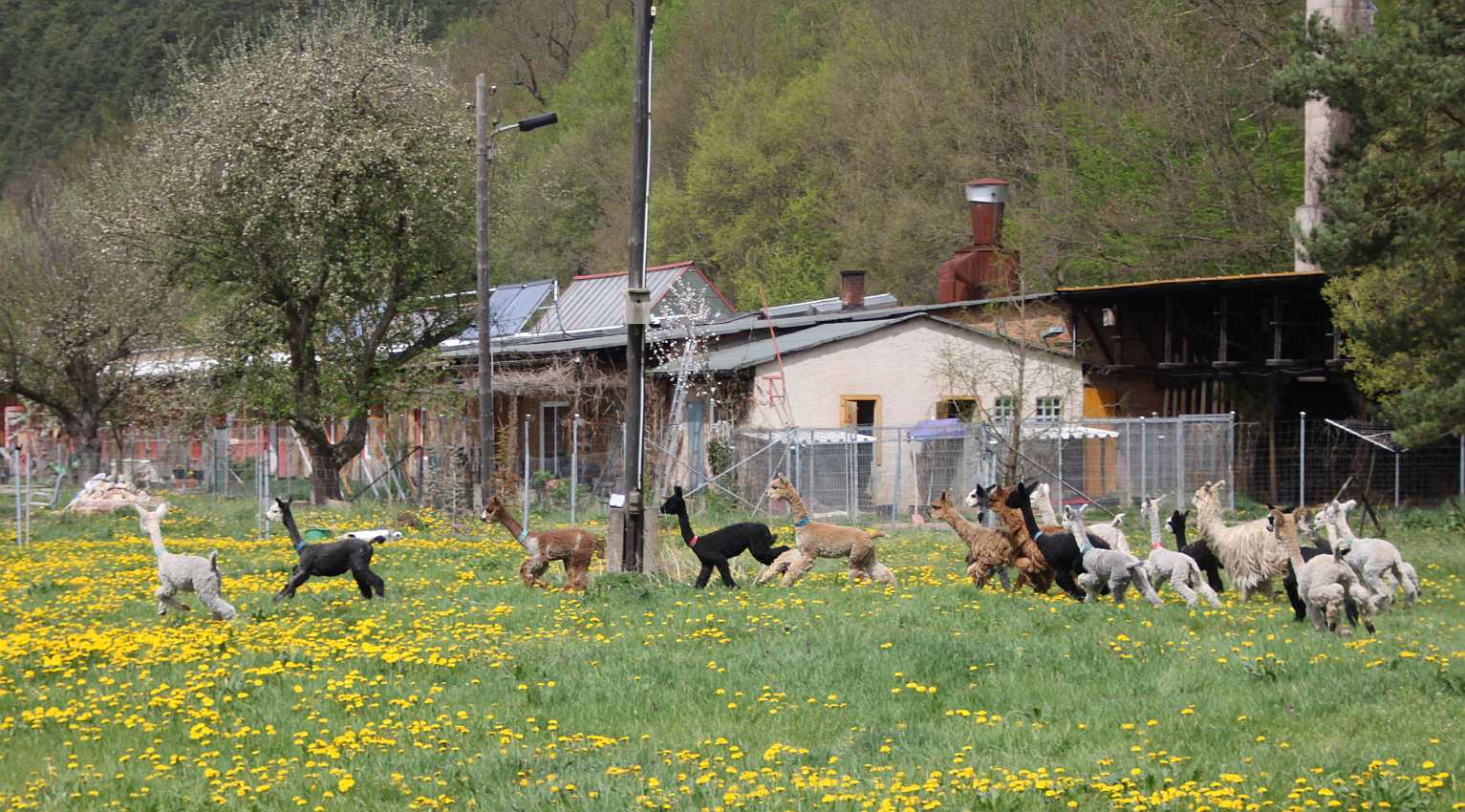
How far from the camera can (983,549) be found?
54.5 ft

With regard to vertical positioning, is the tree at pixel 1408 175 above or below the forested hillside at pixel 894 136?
below

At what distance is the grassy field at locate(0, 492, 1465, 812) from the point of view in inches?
329

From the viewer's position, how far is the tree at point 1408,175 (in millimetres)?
20562

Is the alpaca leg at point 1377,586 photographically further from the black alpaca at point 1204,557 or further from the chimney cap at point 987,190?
→ the chimney cap at point 987,190

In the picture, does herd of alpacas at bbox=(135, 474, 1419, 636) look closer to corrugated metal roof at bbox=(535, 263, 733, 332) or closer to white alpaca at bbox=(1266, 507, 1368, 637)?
white alpaca at bbox=(1266, 507, 1368, 637)

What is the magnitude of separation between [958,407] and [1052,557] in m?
18.5

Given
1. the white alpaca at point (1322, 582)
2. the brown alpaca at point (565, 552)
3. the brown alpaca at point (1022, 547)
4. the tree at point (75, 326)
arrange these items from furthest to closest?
the tree at point (75, 326), the brown alpaca at point (565, 552), the brown alpaca at point (1022, 547), the white alpaca at point (1322, 582)

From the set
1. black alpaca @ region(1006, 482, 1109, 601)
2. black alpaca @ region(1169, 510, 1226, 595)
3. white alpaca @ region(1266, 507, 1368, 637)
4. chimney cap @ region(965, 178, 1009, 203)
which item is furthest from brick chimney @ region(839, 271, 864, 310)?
white alpaca @ region(1266, 507, 1368, 637)

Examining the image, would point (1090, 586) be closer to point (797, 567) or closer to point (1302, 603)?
point (1302, 603)

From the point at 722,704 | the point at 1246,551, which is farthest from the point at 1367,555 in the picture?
the point at 722,704

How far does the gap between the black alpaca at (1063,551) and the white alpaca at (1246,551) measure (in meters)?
1.14

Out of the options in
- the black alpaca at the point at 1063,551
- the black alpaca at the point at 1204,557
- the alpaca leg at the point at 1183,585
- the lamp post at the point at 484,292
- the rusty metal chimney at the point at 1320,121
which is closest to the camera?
the alpaca leg at the point at 1183,585

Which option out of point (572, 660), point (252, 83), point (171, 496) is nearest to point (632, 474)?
point (572, 660)

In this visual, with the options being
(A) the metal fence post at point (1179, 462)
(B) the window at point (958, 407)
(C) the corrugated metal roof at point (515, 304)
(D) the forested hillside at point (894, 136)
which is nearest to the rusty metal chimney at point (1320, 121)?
(D) the forested hillside at point (894, 136)
